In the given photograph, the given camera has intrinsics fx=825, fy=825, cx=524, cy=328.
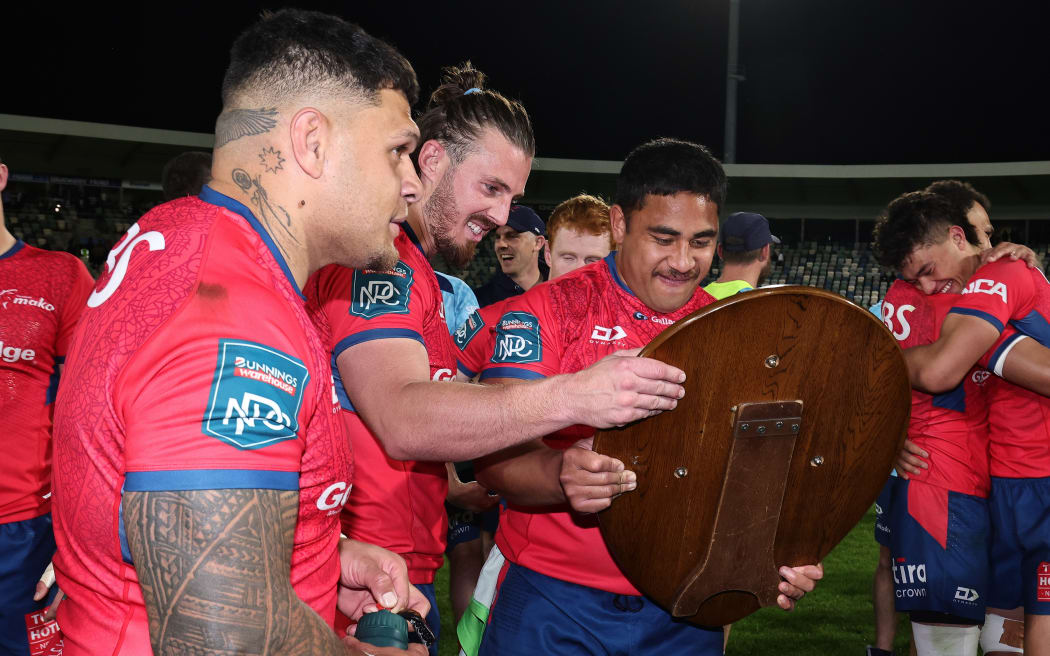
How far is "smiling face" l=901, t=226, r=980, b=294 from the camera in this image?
13.0 feet

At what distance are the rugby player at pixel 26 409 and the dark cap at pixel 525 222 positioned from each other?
10.1 feet

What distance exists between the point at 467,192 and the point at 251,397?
158cm

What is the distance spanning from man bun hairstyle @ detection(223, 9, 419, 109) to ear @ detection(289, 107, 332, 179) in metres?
0.06

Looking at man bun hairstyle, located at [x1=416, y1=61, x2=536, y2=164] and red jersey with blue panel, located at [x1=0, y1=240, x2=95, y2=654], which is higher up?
man bun hairstyle, located at [x1=416, y1=61, x2=536, y2=164]

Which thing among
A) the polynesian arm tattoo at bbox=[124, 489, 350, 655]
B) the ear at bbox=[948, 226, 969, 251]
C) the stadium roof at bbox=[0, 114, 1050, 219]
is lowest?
the polynesian arm tattoo at bbox=[124, 489, 350, 655]

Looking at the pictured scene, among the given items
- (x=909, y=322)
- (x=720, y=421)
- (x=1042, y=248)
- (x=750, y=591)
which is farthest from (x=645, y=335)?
(x=1042, y=248)

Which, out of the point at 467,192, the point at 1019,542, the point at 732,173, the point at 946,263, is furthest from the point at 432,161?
the point at 732,173

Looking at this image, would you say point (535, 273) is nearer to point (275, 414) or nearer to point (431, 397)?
point (431, 397)

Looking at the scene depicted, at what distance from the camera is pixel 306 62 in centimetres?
144

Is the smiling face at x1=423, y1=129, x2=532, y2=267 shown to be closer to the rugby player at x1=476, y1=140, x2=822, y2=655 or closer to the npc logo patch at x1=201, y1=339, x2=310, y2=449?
the rugby player at x1=476, y1=140, x2=822, y2=655

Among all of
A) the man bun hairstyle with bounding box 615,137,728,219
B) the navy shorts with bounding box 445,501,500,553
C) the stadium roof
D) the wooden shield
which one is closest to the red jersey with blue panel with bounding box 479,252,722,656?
the wooden shield

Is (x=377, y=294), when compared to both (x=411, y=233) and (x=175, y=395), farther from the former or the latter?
(x=175, y=395)

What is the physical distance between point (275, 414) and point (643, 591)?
1.27 metres

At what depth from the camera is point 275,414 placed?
111 cm
